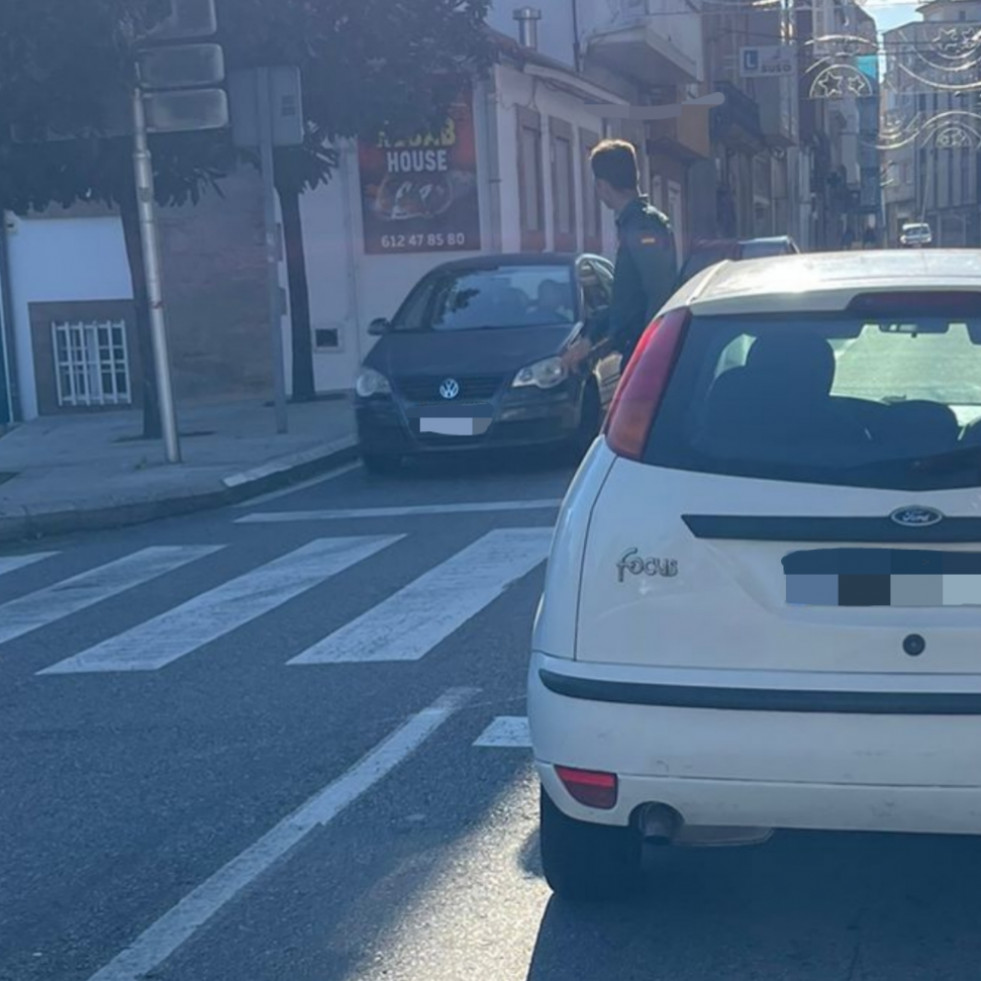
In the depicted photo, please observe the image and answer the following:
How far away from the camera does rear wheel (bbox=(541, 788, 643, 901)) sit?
4430 mm

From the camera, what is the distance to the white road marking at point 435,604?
301 inches

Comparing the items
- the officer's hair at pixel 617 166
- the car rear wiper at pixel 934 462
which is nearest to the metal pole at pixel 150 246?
the officer's hair at pixel 617 166

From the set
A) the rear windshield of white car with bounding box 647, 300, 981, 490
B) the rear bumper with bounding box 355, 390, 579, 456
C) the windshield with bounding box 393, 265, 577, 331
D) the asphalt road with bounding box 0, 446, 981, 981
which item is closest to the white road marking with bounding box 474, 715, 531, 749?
the asphalt road with bounding box 0, 446, 981, 981

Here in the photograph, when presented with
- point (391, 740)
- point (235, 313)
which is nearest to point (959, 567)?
point (391, 740)

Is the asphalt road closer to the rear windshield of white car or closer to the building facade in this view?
the rear windshield of white car

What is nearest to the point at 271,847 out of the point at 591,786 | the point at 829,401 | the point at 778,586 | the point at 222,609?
the point at 591,786

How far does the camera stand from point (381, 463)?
13.4 metres

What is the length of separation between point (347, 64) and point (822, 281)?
13851 millimetres

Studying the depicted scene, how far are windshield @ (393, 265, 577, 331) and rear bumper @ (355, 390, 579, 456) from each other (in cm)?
106

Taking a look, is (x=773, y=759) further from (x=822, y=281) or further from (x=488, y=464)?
(x=488, y=464)

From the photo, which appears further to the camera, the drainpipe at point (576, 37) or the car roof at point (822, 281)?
the drainpipe at point (576, 37)

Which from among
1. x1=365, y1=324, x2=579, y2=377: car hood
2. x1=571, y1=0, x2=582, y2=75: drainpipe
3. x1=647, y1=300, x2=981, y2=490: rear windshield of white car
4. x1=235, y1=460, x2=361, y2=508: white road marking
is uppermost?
x1=571, y1=0, x2=582, y2=75: drainpipe

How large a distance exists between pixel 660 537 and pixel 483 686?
2988 millimetres

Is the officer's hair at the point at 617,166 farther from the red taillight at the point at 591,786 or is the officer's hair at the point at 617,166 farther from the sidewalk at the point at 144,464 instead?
the red taillight at the point at 591,786
